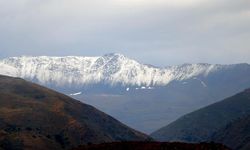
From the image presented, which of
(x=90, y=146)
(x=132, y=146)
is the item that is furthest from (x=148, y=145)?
(x=90, y=146)

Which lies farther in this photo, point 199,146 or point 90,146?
point 90,146

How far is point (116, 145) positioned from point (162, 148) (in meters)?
17.3

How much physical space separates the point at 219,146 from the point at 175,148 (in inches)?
473

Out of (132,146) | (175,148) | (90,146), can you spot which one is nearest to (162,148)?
(175,148)

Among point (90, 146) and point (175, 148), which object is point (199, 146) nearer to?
point (175, 148)

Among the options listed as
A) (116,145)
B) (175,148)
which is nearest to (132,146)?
(116,145)

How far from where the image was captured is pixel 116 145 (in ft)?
A: 496

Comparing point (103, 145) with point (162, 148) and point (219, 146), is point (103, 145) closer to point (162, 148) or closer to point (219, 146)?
point (162, 148)

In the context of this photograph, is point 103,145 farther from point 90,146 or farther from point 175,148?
point 175,148

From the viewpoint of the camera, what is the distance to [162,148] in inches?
5463

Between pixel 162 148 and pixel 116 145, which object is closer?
pixel 162 148

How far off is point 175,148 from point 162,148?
3562mm

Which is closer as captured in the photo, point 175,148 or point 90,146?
point 175,148

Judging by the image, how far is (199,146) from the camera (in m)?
137
